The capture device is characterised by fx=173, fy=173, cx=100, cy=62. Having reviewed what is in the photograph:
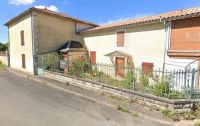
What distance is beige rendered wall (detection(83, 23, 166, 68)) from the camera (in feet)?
35.8

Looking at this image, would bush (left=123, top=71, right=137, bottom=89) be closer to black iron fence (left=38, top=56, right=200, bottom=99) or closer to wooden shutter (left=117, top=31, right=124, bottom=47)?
black iron fence (left=38, top=56, right=200, bottom=99)

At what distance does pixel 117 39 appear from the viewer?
1398 centimetres

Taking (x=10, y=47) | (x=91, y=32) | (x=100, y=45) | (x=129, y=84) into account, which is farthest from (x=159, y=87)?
(x=10, y=47)

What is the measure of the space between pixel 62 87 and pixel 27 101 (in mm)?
2961

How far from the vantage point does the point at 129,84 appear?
26.8 ft

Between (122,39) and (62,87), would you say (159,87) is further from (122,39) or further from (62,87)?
(122,39)

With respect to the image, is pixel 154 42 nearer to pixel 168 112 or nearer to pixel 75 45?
pixel 168 112

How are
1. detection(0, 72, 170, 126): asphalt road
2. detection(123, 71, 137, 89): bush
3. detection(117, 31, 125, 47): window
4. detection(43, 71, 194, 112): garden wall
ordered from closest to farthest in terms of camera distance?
detection(0, 72, 170, 126): asphalt road
detection(43, 71, 194, 112): garden wall
detection(123, 71, 137, 89): bush
detection(117, 31, 125, 47): window

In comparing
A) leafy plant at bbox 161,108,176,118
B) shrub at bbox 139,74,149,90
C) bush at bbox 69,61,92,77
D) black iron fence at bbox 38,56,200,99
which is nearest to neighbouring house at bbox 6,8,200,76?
black iron fence at bbox 38,56,200,99

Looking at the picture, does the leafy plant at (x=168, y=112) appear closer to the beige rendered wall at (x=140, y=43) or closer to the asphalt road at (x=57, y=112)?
the asphalt road at (x=57, y=112)

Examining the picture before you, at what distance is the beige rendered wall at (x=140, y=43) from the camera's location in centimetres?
1091

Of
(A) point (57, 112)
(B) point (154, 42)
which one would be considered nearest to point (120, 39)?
(B) point (154, 42)

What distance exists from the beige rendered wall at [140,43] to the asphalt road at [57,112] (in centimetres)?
563

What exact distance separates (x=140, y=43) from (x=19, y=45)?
12.6 m
